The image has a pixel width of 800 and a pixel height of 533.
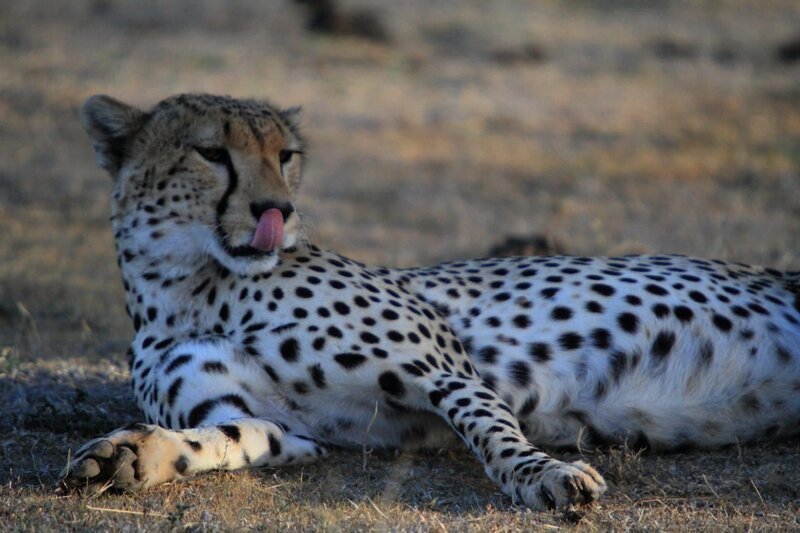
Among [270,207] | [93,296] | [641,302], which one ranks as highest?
[270,207]

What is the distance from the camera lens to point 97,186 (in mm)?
8844

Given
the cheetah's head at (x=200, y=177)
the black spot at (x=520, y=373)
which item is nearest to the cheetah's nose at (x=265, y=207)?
the cheetah's head at (x=200, y=177)

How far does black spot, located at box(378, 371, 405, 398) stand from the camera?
3.83m

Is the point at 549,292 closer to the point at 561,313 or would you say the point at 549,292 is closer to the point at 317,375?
the point at 561,313

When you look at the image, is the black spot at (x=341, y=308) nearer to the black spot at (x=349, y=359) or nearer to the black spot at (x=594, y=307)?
the black spot at (x=349, y=359)

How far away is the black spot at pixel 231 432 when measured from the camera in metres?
3.63

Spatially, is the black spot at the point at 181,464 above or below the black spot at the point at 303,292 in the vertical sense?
below

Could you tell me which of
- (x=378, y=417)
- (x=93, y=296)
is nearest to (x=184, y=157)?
(x=378, y=417)

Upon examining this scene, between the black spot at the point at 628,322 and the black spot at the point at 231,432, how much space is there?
1383 mm

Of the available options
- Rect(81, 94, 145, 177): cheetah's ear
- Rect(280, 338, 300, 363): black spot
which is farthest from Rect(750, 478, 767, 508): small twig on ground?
Rect(81, 94, 145, 177): cheetah's ear

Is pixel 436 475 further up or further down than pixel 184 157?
further down

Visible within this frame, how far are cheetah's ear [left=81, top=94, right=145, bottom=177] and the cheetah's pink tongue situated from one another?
2.23ft

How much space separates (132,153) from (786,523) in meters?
2.48

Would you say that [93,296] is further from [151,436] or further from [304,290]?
[151,436]
